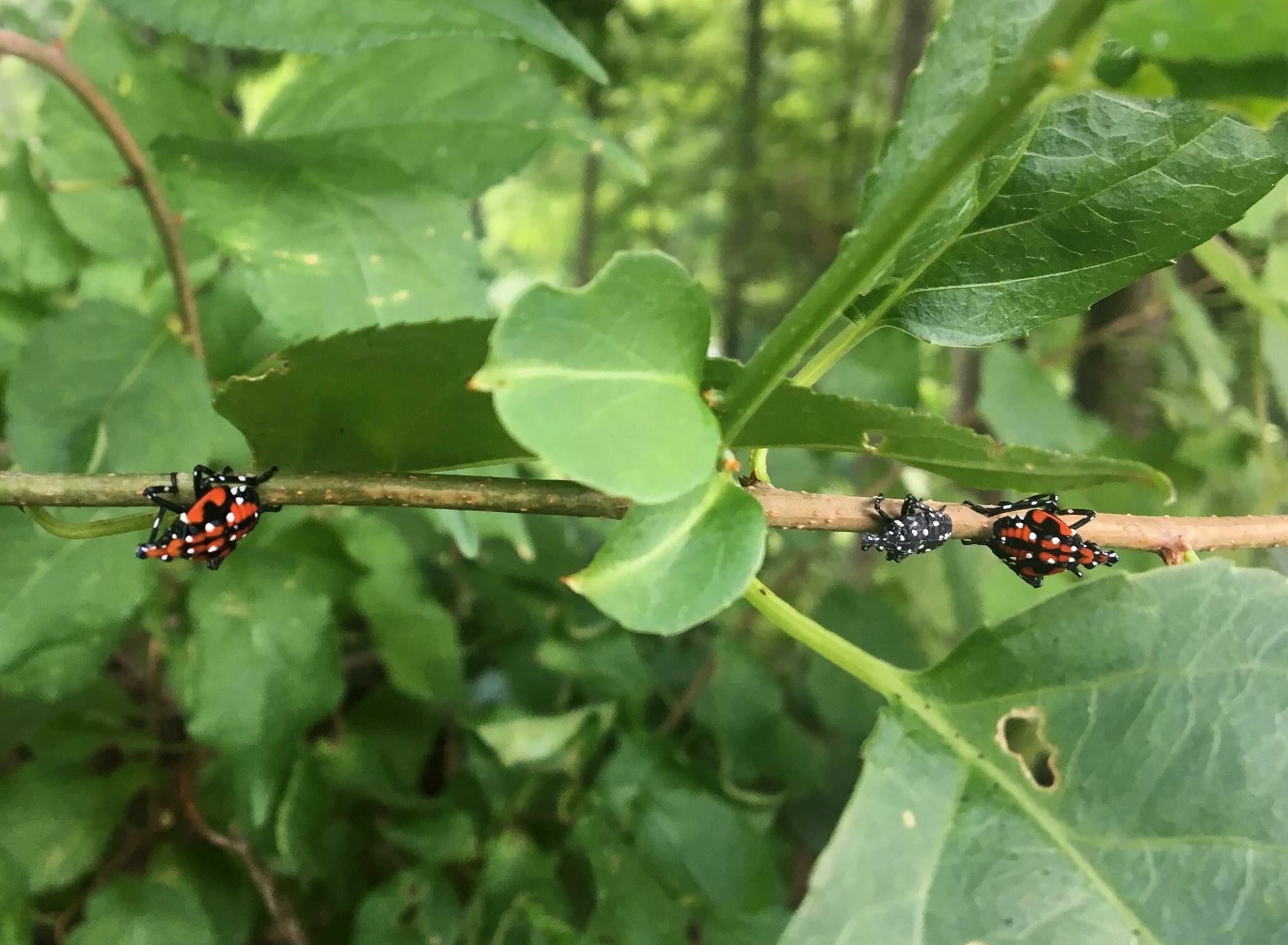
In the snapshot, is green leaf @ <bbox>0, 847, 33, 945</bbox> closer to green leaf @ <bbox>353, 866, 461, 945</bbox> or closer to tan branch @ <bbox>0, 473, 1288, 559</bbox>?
green leaf @ <bbox>353, 866, 461, 945</bbox>

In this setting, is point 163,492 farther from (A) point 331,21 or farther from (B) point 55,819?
(B) point 55,819

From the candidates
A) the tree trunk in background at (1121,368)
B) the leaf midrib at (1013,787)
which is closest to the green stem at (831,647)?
the leaf midrib at (1013,787)

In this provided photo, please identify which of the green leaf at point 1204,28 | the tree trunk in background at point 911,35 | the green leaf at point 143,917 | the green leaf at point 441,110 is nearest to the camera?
the green leaf at point 1204,28

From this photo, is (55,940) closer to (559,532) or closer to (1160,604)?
Result: (559,532)

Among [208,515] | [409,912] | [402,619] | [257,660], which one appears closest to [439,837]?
[409,912]

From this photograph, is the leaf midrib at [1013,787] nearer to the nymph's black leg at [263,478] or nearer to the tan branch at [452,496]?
the tan branch at [452,496]

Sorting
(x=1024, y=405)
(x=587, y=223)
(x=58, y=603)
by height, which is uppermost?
(x=58, y=603)
